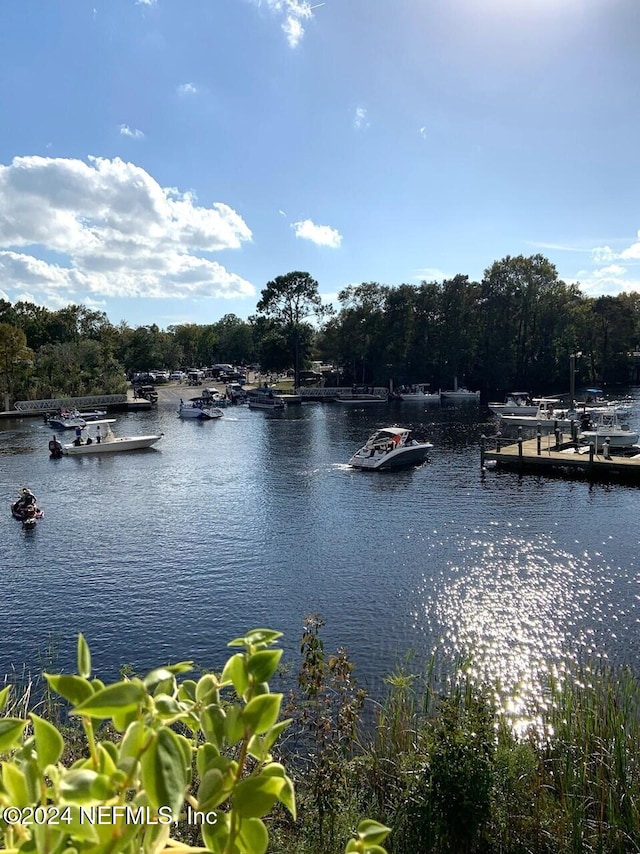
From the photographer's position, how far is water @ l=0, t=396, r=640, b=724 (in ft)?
59.5

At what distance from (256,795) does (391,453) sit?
41794 mm

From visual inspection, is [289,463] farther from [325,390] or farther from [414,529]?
[325,390]

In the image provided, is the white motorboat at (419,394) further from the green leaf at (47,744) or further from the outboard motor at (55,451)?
the green leaf at (47,744)

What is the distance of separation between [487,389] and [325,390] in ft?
91.5

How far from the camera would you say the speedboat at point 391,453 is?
142 feet

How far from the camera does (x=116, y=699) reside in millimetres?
1762

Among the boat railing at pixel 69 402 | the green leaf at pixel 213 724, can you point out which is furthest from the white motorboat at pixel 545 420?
the green leaf at pixel 213 724

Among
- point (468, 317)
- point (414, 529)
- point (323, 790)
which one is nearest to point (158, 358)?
point (468, 317)

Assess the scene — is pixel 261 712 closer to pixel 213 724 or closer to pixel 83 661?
pixel 213 724

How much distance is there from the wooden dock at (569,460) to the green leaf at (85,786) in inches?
1612

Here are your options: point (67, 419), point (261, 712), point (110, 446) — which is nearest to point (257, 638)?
point (261, 712)

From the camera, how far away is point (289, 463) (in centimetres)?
4722

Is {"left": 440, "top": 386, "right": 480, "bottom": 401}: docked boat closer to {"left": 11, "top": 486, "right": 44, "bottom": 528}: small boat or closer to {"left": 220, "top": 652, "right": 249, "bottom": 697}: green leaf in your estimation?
{"left": 11, "top": 486, "right": 44, "bottom": 528}: small boat

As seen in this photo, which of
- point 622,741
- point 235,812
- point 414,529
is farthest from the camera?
point 414,529
